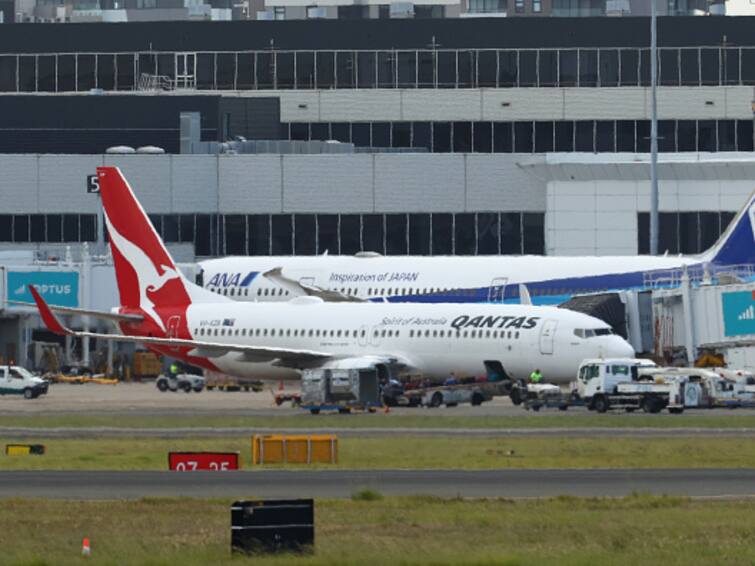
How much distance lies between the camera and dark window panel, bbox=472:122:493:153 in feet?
452

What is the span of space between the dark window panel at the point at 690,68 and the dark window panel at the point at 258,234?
107 ft

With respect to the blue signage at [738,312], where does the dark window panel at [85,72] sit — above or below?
above

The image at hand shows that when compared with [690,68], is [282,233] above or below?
below

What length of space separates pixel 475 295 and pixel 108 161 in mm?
35786

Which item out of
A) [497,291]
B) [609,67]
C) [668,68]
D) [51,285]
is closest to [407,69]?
[609,67]

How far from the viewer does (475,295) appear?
95.8 m

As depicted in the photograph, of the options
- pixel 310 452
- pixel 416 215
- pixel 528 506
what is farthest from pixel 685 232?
pixel 528 506

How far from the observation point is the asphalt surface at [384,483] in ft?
133

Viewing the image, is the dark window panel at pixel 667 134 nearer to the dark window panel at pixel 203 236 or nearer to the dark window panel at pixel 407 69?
the dark window panel at pixel 407 69

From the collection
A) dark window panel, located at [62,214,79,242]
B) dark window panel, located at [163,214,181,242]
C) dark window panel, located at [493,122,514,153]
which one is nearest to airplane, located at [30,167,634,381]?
dark window panel, located at [163,214,181,242]

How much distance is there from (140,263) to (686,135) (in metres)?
57.1

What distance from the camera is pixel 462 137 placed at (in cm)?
13788

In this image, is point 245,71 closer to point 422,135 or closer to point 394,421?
point 422,135

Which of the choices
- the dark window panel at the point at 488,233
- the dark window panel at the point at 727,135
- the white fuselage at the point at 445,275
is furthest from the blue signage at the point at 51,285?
the dark window panel at the point at 727,135
